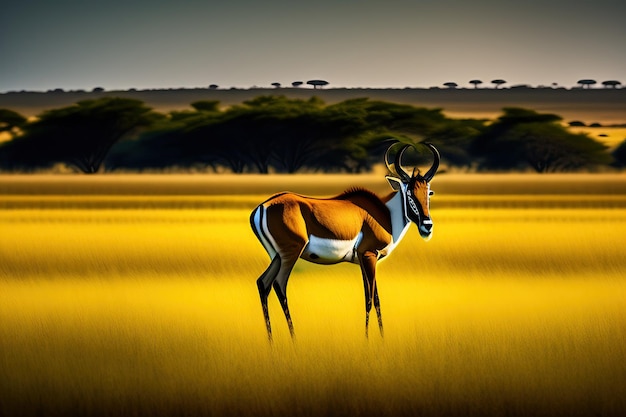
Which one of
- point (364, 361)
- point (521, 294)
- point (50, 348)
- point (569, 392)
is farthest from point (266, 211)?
point (521, 294)

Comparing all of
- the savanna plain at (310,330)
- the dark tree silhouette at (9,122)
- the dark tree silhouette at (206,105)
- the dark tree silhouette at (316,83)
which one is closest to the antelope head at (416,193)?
the savanna plain at (310,330)

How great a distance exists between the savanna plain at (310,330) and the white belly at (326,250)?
66 cm

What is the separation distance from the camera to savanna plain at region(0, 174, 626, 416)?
7918 mm

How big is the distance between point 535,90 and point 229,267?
124 meters

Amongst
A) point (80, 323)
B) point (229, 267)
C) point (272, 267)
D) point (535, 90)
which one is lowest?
point (535, 90)

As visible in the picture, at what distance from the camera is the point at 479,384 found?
830cm

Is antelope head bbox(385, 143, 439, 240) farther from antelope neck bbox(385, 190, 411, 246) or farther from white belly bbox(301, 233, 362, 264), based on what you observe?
white belly bbox(301, 233, 362, 264)

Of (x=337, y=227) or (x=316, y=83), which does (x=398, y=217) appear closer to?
(x=337, y=227)

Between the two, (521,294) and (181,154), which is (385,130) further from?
(521,294)

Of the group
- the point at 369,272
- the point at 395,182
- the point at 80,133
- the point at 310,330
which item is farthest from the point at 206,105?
the point at 369,272

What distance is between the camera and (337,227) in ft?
31.6

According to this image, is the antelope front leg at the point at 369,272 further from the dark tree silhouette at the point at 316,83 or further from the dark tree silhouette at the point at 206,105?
the dark tree silhouette at the point at 316,83

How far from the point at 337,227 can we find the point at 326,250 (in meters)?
0.20

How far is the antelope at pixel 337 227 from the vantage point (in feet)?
31.1
